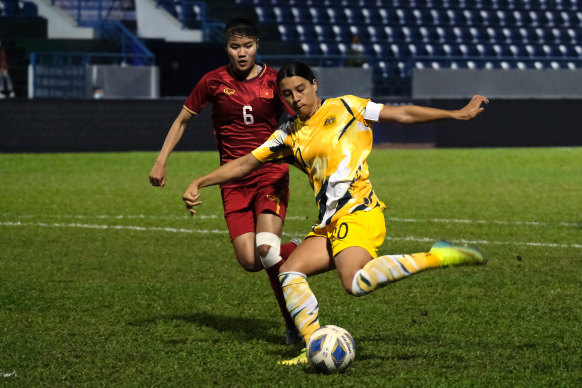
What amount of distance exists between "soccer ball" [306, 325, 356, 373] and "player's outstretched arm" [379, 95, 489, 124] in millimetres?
1090

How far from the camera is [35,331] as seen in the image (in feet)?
19.4

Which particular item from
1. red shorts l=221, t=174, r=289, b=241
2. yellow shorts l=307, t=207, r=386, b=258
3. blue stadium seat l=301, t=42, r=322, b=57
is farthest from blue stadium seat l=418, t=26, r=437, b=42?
yellow shorts l=307, t=207, r=386, b=258

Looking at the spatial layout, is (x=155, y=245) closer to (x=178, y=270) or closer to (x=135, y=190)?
(x=178, y=270)

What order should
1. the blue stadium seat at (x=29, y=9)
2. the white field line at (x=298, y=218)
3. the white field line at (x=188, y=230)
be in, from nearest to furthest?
the white field line at (x=188, y=230) < the white field line at (x=298, y=218) < the blue stadium seat at (x=29, y=9)

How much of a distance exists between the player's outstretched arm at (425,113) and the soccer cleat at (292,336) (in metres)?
1.37

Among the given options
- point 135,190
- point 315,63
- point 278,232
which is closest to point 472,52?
point 315,63

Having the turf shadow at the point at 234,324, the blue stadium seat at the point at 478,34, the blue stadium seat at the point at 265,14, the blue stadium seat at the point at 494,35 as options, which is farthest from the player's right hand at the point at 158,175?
the blue stadium seat at the point at 494,35

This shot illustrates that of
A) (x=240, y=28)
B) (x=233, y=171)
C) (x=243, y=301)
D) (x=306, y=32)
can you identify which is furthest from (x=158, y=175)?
(x=306, y=32)

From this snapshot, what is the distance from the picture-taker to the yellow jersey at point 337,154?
505cm

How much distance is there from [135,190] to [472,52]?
1973 cm

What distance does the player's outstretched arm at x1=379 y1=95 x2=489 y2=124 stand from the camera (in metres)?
4.79

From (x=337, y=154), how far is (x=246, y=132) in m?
1.21

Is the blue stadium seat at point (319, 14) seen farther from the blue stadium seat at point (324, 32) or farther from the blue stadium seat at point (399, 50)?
the blue stadium seat at point (399, 50)

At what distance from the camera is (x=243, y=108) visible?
6.09m
